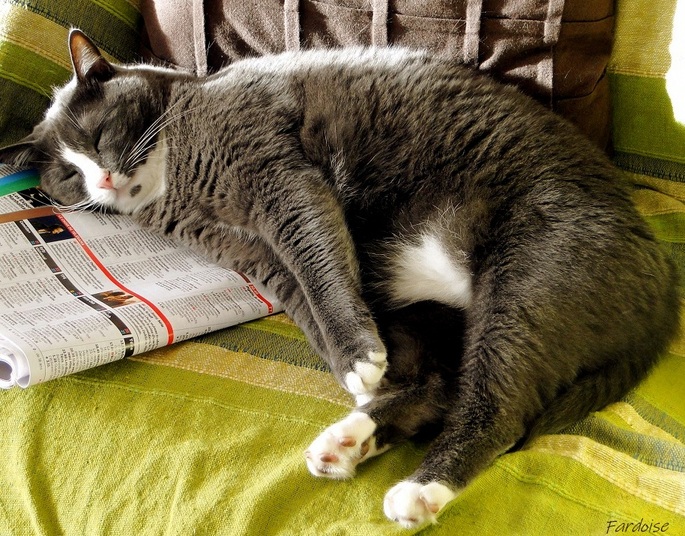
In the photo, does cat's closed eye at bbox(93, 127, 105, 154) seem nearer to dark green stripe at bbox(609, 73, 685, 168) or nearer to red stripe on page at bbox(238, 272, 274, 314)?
red stripe on page at bbox(238, 272, 274, 314)

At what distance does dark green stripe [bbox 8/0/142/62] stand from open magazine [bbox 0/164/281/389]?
408mm

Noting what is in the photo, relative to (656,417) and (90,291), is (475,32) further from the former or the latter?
(90,291)

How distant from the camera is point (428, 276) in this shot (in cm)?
132

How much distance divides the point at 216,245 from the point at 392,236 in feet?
1.32

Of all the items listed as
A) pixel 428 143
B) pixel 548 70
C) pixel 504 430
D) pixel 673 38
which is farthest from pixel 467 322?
pixel 673 38

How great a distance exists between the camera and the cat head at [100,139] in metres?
1.40

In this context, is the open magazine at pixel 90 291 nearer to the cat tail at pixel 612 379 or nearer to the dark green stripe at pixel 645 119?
the cat tail at pixel 612 379

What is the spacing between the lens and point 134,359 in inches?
47.5

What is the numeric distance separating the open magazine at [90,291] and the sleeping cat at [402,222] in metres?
0.06

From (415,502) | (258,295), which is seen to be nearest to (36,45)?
(258,295)

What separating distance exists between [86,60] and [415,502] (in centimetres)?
116

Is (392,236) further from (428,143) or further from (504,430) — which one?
(504,430)

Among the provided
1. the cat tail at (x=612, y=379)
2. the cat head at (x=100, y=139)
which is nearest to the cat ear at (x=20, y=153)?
the cat head at (x=100, y=139)

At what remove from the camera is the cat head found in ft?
4.60
